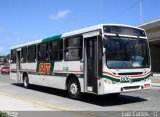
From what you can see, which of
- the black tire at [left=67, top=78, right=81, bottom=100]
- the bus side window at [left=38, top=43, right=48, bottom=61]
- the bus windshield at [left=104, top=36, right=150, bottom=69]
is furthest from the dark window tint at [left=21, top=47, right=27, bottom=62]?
the bus windshield at [left=104, top=36, right=150, bottom=69]

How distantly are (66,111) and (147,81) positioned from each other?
3986 mm

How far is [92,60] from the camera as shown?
13164 millimetres

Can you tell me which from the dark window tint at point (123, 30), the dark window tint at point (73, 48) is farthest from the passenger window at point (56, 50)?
the dark window tint at point (123, 30)

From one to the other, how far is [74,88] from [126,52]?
3046mm

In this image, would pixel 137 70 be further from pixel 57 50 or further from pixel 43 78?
pixel 43 78

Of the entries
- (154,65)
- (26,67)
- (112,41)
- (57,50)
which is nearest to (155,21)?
(154,65)

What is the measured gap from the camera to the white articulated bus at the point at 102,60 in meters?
12.3

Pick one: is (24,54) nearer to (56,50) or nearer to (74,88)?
(56,50)

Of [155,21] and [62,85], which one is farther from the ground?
[155,21]

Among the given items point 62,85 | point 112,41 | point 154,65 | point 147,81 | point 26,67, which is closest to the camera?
point 112,41

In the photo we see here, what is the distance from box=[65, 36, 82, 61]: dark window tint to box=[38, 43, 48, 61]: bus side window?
2658 millimetres

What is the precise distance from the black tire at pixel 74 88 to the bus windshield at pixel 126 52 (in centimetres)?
240

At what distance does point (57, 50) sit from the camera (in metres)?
16.1

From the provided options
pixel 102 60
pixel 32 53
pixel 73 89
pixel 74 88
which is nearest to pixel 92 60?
pixel 102 60
